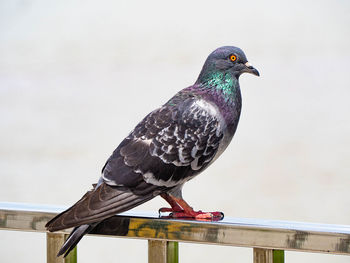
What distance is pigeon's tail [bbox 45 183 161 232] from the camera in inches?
44.1

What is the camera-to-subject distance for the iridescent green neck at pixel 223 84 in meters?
1.27

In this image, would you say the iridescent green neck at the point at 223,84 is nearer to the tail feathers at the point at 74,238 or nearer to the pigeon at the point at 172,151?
the pigeon at the point at 172,151

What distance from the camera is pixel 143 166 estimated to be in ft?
3.90

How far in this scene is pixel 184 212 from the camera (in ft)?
4.18

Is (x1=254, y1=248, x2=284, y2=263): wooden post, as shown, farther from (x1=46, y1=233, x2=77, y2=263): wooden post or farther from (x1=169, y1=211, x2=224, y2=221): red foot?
(x1=46, y1=233, x2=77, y2=263): wooden post

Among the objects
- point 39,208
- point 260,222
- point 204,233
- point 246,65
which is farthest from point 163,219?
point 246,65

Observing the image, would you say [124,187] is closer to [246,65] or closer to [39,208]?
[39,208]

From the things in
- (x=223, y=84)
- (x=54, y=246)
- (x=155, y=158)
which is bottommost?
(x=54, y=246)

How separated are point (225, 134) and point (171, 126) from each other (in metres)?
0.13

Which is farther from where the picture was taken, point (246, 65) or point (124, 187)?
point (246, 65)

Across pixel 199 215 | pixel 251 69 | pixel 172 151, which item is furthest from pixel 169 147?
pixel 251 69

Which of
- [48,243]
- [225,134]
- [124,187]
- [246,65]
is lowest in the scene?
[48,243]

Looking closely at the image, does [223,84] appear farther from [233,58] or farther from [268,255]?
[268,255]

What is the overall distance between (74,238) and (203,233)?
276 millimetres
